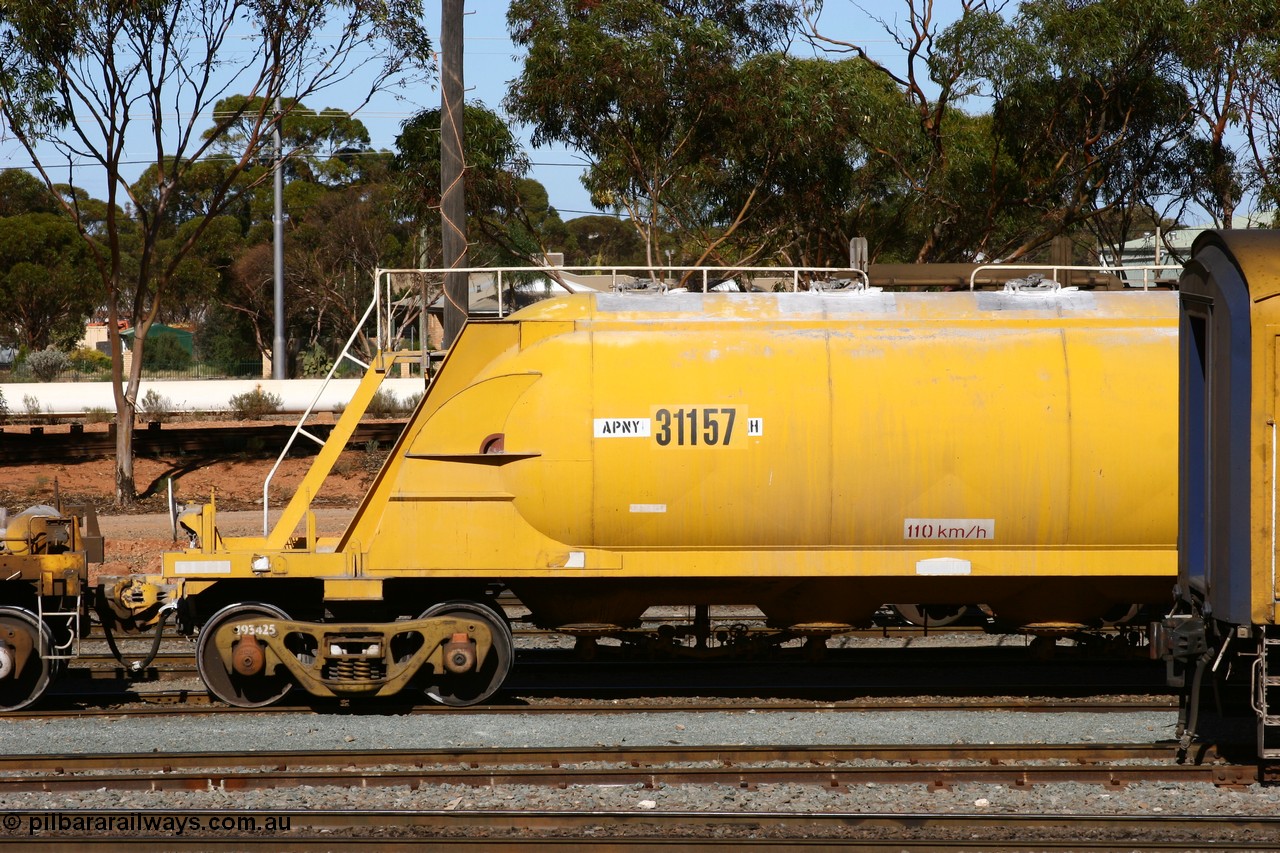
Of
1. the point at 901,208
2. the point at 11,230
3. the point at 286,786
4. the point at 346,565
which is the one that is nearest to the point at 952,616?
the point at 346,565

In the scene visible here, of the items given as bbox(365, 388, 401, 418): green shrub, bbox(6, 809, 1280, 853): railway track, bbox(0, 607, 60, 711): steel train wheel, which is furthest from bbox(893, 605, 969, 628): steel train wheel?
bbox(365, 388, 401, 418): green shrub

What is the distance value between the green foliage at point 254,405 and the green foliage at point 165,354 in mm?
19660

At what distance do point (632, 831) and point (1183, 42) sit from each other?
25.3 m

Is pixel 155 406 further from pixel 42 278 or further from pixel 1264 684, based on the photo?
pixel 1264 684

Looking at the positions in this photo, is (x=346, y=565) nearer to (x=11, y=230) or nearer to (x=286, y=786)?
(x=286, y=786)

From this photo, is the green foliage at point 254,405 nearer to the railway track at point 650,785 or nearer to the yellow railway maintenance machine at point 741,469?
the yellow railway maintenance machine at point 741,469

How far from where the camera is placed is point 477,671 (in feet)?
34.0

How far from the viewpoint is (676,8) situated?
28703 millimetres

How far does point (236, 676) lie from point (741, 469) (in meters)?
4.56

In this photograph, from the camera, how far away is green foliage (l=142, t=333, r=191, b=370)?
56.1m

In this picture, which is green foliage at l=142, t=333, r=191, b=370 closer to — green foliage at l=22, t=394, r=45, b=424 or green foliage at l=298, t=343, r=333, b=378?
green foliage at l=298, t=343, r=333, b=378

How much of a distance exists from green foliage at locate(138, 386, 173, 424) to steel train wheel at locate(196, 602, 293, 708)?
1037 inches

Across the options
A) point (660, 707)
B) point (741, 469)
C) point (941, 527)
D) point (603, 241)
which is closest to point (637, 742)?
point (660, 707)

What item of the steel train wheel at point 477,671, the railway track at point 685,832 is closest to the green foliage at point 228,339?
the steel train wheel at point 477,671
